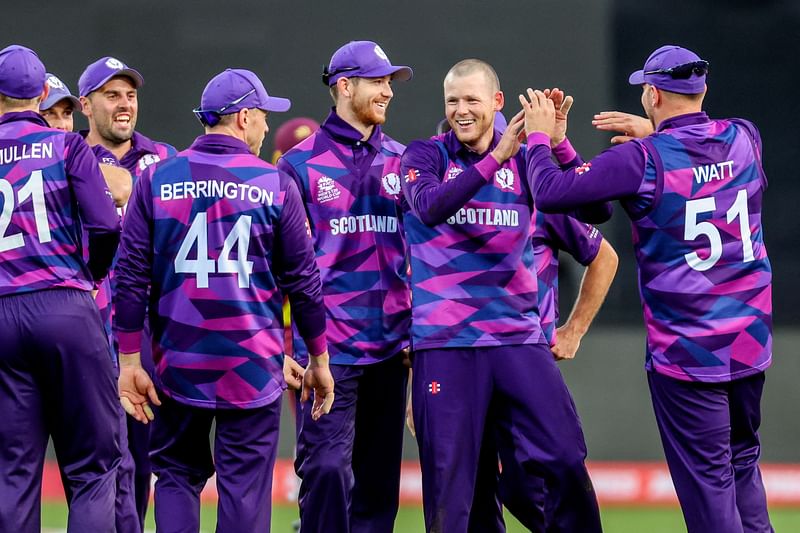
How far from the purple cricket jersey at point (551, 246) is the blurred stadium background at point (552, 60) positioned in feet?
10.1

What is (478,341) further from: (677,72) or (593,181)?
(677,72)

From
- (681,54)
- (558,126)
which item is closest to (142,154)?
(558,126)

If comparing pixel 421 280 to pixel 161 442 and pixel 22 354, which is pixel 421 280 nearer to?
pixel 161 442

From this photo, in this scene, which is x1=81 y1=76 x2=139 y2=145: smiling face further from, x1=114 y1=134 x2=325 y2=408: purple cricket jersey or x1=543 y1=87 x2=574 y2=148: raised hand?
x1=543 y1=87 x2=574 y2=148: raised hand

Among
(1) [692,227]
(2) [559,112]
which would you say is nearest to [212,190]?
(2) [559,112]

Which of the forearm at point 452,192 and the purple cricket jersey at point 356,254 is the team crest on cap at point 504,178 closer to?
the forearm at point 452,192

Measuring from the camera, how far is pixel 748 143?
4715 mm

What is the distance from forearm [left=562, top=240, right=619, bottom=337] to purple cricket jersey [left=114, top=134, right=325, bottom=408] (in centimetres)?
145

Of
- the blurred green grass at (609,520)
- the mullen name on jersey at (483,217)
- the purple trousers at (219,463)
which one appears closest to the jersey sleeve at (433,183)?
the mullen name on jersey at (483,217)

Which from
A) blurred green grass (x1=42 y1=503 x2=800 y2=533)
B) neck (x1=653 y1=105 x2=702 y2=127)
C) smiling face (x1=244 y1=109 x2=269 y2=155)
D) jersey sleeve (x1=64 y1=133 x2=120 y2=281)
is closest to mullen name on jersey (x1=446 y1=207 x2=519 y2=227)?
neck (x1=653 y1=105 x2=702 y2=127)

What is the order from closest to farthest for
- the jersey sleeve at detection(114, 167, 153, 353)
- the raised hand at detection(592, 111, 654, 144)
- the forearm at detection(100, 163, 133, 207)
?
the jersey sleeve at detection(114, 167, 153, 353) → the raised hand at detection(592, 111, 654, 144) → the forearm at detection(100, 163, 133, 207)

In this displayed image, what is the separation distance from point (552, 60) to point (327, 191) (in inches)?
151

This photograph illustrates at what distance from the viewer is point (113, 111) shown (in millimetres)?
5707

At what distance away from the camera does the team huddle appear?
14.5ft
